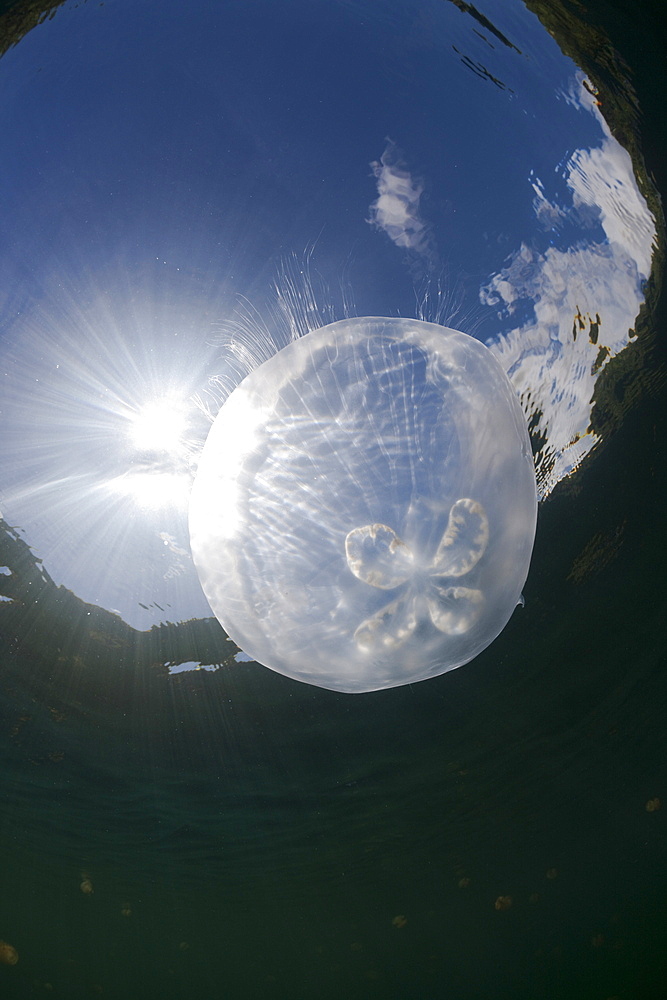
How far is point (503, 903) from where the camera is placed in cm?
2030

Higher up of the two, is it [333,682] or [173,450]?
[173,450]

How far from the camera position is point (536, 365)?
191 inches

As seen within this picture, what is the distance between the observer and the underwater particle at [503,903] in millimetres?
19184

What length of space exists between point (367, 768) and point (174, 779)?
3275mm

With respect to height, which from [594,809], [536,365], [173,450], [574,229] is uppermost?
[173,450]

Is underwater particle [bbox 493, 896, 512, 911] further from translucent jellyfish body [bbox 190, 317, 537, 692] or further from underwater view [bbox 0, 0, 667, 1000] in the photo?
translucent jellyfish body [bbox 190, 317, 537, 692]

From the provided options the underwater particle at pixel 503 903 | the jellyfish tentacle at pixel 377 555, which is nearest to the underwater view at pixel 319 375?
the jellyfish tentacle at pixel 377 555

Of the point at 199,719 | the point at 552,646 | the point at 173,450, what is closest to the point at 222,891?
the point at 199,719

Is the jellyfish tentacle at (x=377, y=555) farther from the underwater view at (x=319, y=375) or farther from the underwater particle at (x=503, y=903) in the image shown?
the underwater particle at (x=503, y=903)

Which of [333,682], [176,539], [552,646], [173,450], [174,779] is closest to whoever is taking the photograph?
[333,682]

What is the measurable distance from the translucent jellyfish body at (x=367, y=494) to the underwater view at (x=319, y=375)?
0.07ft

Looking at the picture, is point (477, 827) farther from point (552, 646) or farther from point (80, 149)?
point (80, 149)

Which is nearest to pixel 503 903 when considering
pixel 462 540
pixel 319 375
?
pixel 462 540

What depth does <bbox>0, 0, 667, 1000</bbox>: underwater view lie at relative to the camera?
10.3 feet
